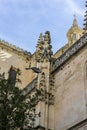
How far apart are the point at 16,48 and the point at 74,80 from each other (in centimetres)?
1351

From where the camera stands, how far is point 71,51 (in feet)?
49.1

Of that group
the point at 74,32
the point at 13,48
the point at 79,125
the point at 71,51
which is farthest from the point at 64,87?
the point at 74,32

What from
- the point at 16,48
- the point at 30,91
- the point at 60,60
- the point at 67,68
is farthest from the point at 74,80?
the point at 16,48

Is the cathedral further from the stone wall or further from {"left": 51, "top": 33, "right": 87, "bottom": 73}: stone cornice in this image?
the stone wall

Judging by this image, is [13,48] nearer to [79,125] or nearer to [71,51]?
[71,51]

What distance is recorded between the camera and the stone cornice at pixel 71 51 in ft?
47.1

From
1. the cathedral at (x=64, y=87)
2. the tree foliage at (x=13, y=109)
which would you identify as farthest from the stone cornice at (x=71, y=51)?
the tree foliage at (x=13, y=109)

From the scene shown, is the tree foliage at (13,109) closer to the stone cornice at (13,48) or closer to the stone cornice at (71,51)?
the stone cornice at (71,51)

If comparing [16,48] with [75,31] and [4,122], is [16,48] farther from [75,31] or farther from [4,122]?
[4,122]

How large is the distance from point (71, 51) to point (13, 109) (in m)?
5.38

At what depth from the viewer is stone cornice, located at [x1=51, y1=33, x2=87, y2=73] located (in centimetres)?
1437

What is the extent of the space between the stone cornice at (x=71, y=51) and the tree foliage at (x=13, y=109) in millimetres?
4018

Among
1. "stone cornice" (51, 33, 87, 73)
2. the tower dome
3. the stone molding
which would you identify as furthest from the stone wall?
the stone molding

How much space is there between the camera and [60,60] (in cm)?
1559
